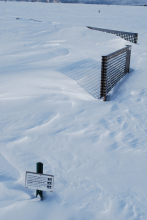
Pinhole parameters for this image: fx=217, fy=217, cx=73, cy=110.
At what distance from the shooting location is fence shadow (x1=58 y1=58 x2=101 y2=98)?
5590mm

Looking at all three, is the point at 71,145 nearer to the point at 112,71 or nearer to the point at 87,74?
the point at 87,74

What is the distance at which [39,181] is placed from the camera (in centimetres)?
188

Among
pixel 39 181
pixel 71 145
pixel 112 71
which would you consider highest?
pixel 39 181

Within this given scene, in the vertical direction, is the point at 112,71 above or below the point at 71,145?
above

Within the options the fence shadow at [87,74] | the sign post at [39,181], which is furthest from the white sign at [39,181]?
the fence shadow at [87,74]

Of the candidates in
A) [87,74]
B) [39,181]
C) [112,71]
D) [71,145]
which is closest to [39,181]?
[39,181]

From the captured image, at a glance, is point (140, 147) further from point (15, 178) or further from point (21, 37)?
point (21, 37)

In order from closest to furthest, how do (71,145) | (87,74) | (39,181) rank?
(39,181) → (71,145) → (87,74)

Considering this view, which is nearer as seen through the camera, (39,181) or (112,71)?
(39,181)

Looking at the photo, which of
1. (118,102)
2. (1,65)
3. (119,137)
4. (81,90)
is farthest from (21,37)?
(119,137)

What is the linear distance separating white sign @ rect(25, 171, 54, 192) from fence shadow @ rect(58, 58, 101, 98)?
11.6ft

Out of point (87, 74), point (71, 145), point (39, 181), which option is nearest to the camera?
point (39, 181)

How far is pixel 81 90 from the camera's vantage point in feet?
17.4

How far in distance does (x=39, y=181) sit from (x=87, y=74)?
478cm
